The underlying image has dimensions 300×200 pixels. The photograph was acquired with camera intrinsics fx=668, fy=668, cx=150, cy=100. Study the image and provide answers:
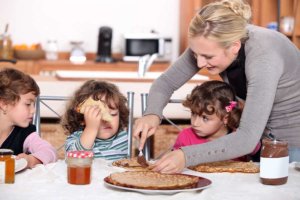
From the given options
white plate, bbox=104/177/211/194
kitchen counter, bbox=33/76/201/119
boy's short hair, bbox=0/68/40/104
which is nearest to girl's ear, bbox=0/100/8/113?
boy's short hair, bbox=0/68/40/104

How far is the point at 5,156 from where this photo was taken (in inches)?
74.5

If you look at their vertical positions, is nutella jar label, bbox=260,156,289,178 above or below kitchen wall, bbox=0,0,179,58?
below

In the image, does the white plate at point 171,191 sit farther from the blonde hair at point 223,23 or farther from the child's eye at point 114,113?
the child's eye at point 114,113

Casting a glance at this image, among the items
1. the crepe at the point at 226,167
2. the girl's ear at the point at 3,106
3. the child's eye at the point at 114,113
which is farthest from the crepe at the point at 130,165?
the girl's ear at the point at 3,106

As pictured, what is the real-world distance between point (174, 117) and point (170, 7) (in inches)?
137

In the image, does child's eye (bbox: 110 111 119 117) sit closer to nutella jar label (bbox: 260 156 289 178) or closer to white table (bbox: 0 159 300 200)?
white table (bbox: 0 159 300 200)

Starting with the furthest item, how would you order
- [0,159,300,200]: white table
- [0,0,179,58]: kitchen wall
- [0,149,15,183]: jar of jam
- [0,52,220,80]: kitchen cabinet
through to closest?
[0,0,179,58]: kitchen wall → [0,52,220,80]: kitchen cabinet → [0,149,15,183]: jar of jam → [0,159,300,200]: white table

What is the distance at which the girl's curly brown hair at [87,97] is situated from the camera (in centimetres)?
254

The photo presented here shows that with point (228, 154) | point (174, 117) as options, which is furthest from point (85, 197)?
point (174, 117)

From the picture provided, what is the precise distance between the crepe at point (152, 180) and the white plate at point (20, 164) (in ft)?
0.98

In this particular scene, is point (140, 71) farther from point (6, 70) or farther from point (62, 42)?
point (62, 42)

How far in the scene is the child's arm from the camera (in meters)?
2.24

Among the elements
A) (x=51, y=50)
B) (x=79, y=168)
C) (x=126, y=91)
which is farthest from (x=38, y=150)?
(x=51, y=50)

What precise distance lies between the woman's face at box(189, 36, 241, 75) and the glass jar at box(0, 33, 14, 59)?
177 inches
